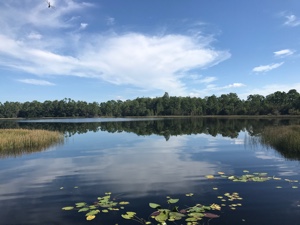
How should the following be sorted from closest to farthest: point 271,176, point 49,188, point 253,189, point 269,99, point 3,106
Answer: point 253,189 < point 49,188 < point 271,176 < point 269,99 < point 3,106

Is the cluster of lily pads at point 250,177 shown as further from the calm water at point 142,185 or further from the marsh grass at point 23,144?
the marsh grass at point 23,144

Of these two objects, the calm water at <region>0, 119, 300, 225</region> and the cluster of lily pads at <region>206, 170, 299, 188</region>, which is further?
the cluster of lily pads at <region>206, 170, 299, 188</region>

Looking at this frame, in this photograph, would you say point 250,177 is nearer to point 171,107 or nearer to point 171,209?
point 171,209

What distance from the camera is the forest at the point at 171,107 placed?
126062 millimetres

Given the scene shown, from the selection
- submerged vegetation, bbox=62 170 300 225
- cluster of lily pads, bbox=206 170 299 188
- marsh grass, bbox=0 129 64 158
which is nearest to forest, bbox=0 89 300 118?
marsh grass, bbox=0 129 64 158

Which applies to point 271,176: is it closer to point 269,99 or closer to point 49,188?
point 49,188

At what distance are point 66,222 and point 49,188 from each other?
15.7ft

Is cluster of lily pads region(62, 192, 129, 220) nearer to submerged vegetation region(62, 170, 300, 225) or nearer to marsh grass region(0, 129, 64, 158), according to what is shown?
submerged vegetation region(62, 170, 300, 225)

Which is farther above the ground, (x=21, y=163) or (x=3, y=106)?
(x=3, y=106)

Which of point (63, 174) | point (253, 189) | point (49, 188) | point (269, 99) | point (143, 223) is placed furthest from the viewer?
point (269, 99)

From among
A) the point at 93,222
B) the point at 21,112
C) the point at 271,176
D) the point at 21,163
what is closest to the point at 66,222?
the point at 93,222

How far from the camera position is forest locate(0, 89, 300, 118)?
126062 millimetres

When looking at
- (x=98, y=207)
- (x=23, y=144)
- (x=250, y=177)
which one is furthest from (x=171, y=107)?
(x=98, y=207)

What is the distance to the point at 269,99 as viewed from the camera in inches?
5379
